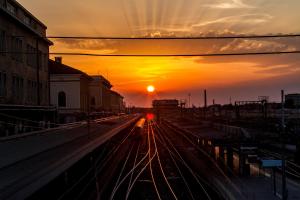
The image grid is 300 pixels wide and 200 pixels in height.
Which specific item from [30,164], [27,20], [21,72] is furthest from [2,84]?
[30,164]

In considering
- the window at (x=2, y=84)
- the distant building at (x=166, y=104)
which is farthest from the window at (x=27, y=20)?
the distant building at (x=166, y=104)

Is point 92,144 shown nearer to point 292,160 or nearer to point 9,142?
point 9,142

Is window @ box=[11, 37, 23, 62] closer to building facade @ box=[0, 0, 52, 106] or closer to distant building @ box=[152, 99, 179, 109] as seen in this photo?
building facade @ box=[0, 0, 52, 106]

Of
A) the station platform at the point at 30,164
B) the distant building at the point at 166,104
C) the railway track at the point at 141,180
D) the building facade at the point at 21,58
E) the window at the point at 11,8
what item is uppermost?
the window at the point at 11,8

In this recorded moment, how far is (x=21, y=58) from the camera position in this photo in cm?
4288

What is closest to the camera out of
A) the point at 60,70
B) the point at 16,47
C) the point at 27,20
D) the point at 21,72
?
the point at 16,47

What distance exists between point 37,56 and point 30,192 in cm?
3653

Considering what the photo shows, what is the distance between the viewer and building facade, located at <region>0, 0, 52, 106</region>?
37.7 metres

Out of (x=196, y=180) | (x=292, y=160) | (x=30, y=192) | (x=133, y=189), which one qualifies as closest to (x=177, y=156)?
(x=292, y=160)

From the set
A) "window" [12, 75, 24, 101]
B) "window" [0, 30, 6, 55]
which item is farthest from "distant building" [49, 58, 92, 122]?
"window" [0, 30, 6, 55]

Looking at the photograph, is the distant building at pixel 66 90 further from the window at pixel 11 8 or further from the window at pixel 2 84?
the window at pixel 2 84

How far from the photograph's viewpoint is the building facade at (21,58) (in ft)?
124

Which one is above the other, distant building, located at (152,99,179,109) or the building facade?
the building facade

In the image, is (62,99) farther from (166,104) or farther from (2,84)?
(166,104)
